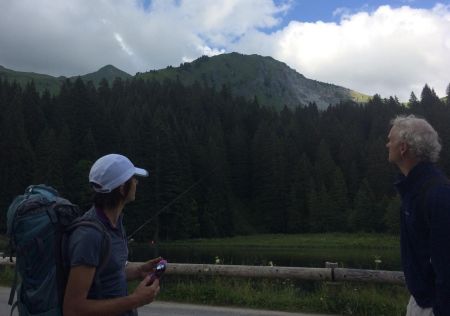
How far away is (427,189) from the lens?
3305mm

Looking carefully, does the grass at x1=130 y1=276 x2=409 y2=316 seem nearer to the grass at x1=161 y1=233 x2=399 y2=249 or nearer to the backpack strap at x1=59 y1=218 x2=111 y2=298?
the backpack strap at x1=59 y1=218 x2=111 y2=298

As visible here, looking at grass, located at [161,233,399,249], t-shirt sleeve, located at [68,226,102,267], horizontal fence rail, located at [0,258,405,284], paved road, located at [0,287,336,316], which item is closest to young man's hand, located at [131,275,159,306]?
t-shirt sleeve, located at [68,226,102,267]

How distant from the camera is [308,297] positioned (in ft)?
29.5

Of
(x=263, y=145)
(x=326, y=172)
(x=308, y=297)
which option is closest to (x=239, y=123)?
(x=263, y=145)

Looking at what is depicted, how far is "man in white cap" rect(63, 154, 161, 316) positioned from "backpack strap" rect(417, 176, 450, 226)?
5.68 ft

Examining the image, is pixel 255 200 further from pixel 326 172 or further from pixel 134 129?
pixel 134 129

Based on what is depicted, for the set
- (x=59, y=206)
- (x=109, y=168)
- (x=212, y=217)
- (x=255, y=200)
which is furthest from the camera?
(x=255, y=200)

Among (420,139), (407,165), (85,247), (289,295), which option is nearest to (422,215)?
(407,165)

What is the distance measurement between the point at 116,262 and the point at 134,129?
290 feet

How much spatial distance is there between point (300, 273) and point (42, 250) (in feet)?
21.8

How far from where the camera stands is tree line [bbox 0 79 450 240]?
7462 cm

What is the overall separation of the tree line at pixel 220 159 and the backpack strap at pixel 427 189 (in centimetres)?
5583

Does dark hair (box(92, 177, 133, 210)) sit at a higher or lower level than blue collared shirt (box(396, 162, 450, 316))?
higher

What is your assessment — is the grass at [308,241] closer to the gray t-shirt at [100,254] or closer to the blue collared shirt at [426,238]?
the blue collared shirt at [426,238]
